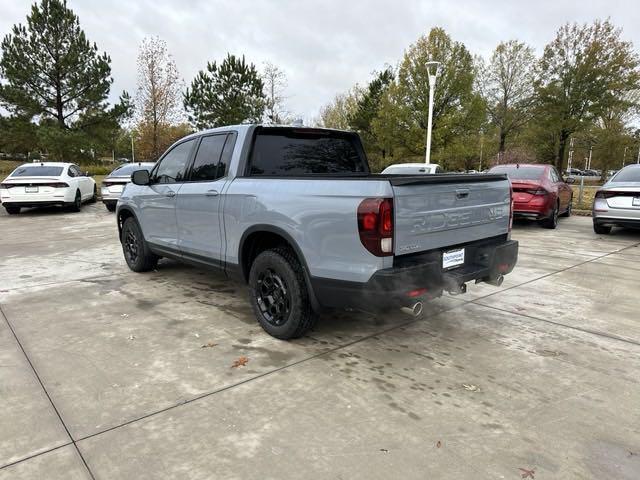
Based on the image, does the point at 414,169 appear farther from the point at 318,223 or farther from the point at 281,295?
the point at 318,223

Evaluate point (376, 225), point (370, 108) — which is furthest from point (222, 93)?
point (376, 225)

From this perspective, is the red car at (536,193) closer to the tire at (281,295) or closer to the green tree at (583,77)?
the tire at (281,295)

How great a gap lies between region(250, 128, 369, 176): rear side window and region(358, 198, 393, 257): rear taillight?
1.56 meters

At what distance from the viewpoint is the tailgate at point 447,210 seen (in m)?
3.16

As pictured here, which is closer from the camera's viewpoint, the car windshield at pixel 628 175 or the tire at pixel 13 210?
the car windshield at pixel 628 175

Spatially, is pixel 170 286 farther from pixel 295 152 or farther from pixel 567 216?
pixel 567 216

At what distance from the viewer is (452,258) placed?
3.62 metres

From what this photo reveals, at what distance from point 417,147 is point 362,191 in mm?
26540

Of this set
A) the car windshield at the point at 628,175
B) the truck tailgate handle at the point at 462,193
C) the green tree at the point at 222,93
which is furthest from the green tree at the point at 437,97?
the truck tailgate handle at the point at 462,193

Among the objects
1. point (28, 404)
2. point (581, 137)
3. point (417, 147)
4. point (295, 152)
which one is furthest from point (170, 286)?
point (581, 137)

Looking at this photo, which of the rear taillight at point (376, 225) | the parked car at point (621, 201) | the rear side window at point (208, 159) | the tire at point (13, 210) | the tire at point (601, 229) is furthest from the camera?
the tire at point (13, 210)

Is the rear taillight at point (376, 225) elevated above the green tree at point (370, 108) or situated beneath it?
situated beneath

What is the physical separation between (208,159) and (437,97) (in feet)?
81.2

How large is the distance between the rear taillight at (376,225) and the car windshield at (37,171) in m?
13.0
